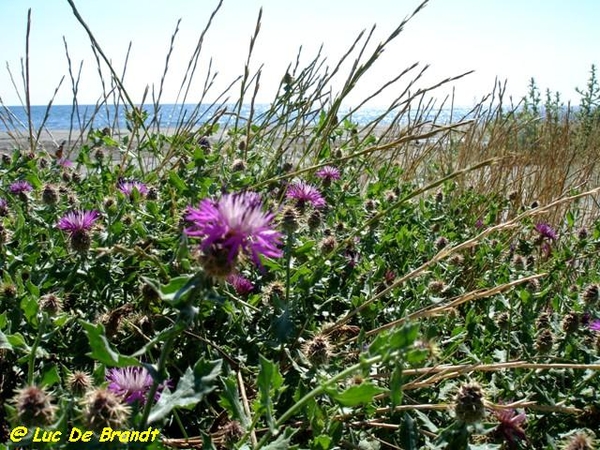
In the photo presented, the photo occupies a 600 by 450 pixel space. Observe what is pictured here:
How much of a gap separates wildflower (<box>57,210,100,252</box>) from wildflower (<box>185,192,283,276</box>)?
2.32 feet

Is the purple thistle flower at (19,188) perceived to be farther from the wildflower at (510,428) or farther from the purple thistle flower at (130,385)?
the wildflower at (510,428)

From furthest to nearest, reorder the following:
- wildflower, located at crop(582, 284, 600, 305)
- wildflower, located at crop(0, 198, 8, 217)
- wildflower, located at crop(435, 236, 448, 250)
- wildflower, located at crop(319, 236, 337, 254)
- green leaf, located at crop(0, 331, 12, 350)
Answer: wildflower, located at crop(435, 236, 448, 250) → wildflower, located at crop(0, 198, 8, 217) → wildflower, located at crop(319, 236, 337, 254) → wildflower, located at crop(582, 284, 600, 305) → green leaf, located at crop(0, 331, 12, 350)

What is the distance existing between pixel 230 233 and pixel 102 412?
1.02 feet

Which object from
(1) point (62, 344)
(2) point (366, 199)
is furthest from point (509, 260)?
(1) point (62, 344)

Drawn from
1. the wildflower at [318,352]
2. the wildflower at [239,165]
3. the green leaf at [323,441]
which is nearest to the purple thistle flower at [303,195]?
the wildflower at [239,165]

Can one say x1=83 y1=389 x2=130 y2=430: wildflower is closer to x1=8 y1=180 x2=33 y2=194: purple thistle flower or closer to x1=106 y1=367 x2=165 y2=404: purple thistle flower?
x1=106 y1=367 x2=165 y2=404: purple thistle flower

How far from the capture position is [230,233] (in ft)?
2.57

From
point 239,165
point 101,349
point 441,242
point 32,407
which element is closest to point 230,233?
point 101,349

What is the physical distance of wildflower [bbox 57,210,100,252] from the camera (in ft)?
4.67

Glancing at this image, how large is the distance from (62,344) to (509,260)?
1.85 meters

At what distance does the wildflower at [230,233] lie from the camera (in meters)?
0.75

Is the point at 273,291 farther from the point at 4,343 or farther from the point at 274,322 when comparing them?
the point at 4,343

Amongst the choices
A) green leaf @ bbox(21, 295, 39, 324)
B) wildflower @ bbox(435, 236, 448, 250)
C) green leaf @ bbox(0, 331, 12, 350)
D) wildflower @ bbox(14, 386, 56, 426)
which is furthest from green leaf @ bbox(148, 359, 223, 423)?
wildflower @ bbox(435, 236, 448, 250)

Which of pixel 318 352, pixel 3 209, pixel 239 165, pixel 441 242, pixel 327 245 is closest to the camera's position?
pixel 318 352
